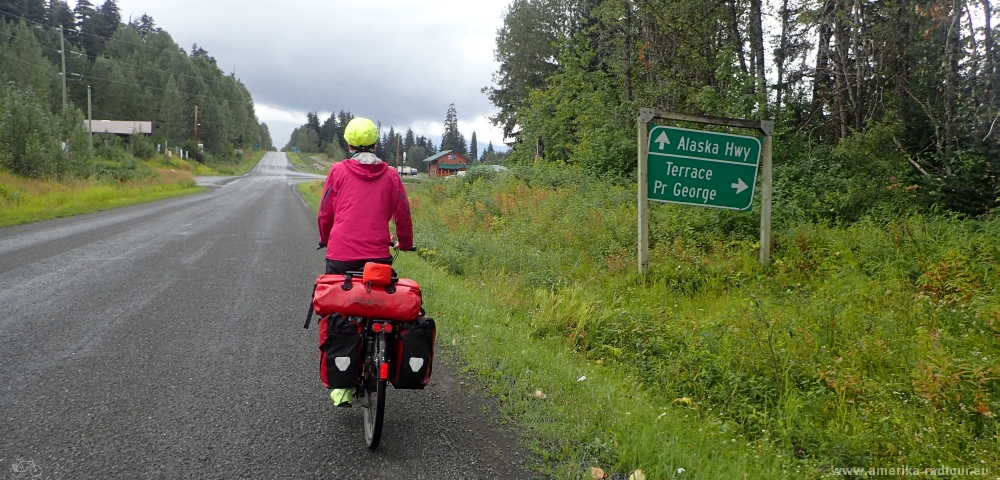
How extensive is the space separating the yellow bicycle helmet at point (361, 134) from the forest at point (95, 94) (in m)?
27.7

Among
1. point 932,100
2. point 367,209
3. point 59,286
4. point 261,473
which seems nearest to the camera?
point 261,473

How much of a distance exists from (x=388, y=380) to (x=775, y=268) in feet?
20.9

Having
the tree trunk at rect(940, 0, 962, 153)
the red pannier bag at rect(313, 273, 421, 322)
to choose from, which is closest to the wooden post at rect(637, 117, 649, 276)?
the tree trunk at rect(940, 0, 962, 153)

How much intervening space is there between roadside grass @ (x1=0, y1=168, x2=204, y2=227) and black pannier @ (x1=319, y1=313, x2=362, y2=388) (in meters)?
14.8

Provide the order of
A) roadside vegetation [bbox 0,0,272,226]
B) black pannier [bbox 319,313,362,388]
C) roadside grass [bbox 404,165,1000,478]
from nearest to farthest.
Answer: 1. black pannier [bbox 319,313,362,388]
2. roadside grass [bbox 404,165,1000,478]
3. roadside vegetation [bbox 0,0,272,226]

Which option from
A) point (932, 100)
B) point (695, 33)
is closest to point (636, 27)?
point (695, 33)

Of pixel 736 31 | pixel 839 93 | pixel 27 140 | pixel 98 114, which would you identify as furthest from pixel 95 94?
pixel 839 93

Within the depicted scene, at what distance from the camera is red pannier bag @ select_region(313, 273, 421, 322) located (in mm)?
3365

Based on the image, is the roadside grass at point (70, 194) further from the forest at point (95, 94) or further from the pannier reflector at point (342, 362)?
the pannier reflector at point (342, 362)

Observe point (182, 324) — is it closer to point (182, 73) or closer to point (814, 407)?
point (814, 407)

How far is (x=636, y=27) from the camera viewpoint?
18938mm

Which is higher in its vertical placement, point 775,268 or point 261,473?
point 775,268

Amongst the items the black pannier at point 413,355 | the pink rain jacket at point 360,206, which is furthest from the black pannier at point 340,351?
the pink rain jacket at point 360,206

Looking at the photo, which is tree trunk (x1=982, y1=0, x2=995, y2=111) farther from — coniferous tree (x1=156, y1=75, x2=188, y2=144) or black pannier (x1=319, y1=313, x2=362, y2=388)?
coniferous tree (x1=156, y1=75, x2=188, y2=144)
